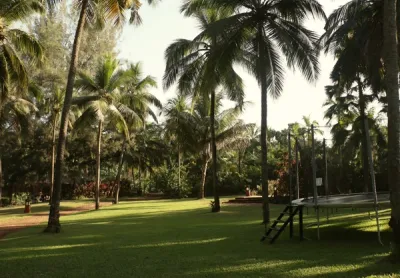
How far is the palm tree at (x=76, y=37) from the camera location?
13.5 meters

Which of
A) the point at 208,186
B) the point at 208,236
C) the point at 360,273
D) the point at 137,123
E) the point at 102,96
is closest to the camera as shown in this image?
the point at 360,273

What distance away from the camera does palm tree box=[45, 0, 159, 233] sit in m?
13.5

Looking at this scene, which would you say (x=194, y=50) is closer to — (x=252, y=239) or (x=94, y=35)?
(x=252, y=239)

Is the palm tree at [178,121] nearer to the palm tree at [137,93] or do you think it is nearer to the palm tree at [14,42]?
the palm tree at [137,93]

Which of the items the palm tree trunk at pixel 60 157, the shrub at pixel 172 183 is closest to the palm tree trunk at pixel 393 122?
the palm tree trunk at pixel 60 157

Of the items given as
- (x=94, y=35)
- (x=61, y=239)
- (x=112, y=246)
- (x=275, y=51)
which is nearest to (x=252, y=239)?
(x=112, y=246)

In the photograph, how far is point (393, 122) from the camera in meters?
7.55

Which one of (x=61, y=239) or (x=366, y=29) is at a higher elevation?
(x=366, y=29)

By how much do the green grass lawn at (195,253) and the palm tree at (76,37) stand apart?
0.93 metres

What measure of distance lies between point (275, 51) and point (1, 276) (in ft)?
38.8

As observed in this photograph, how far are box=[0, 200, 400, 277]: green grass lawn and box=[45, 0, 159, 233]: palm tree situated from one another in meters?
0.93

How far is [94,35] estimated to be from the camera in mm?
34500

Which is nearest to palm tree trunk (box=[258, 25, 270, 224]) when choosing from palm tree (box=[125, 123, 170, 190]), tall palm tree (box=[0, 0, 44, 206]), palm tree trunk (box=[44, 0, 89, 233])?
palm tree trunk (box=[44, 0, 89, 233])

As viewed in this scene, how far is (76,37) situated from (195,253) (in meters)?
9.07
